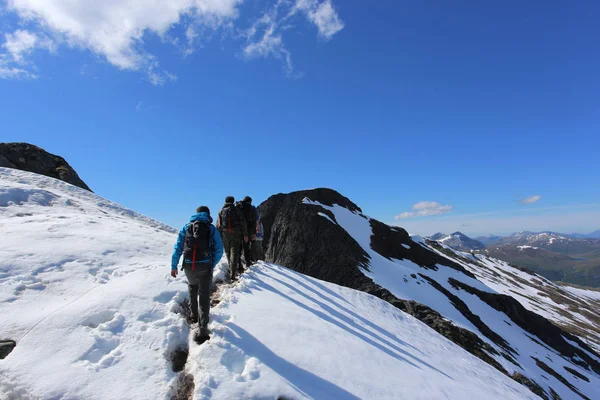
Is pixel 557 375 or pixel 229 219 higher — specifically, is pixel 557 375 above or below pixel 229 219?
below

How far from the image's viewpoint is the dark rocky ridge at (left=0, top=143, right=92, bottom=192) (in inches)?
1142

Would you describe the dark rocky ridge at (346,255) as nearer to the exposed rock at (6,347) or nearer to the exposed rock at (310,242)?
the exposed rock at (310,242)

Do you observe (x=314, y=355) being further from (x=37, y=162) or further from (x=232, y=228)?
(x=37, y=162)

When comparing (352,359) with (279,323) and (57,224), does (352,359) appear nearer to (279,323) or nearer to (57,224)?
(279,323)

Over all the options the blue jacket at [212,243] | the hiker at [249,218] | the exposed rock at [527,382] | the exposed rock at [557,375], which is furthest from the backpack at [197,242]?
the exposed rock at [557,375]

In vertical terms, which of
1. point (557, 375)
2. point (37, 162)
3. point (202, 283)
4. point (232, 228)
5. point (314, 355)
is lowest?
point (557, 375)

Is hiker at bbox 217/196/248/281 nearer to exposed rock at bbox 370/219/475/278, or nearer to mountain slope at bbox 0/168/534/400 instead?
mountain slope at bbox 0/168/534/400

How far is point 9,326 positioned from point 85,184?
31545 mm

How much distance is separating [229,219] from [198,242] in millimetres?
5047

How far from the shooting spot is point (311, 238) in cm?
4056

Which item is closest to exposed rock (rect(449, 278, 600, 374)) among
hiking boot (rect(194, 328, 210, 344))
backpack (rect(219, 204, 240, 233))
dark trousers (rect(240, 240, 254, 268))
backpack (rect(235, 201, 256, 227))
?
dark trousers (rect(240, 240, 254, 268))

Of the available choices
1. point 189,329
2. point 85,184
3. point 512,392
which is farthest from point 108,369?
point 85,184

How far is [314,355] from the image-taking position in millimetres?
7391

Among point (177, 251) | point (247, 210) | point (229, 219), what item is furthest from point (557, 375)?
point (177, 251)
